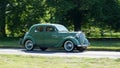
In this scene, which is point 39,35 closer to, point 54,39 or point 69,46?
point 54,39

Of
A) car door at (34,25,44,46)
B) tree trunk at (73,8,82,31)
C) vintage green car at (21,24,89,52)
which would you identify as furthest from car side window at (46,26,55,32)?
tree trunk at (73,8,82,31)

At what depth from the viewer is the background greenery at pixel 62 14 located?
37.0 metres

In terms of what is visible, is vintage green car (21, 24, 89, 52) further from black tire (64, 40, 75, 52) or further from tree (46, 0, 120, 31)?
tree (46, 0, 120, 31)

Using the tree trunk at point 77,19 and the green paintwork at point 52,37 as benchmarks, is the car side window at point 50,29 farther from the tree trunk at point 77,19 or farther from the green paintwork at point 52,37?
the tree trunk at point 77,19

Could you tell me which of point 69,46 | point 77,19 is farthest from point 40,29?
point 77,19

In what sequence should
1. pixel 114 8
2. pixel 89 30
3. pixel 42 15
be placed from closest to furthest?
pixel 114 8 → pixel 42 15 → pixel 89 30

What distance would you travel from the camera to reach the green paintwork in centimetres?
2322

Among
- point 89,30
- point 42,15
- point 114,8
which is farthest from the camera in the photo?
point 89,30

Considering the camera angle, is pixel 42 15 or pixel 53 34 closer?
pixel 53 34

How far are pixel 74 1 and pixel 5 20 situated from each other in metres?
8.20

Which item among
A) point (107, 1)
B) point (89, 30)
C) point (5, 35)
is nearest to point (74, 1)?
point (107, 1)

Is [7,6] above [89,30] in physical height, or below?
above

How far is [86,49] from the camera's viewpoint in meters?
24.2

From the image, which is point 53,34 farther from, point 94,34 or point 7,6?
point 94,34
